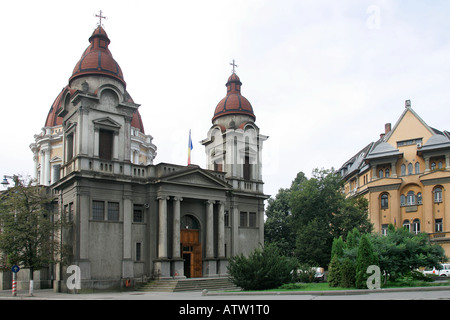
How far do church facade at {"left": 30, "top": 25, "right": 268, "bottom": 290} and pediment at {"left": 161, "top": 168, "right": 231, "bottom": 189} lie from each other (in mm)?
86

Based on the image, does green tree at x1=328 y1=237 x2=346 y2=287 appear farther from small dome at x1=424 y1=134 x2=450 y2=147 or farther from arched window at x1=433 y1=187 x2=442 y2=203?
small dome at x1=424 y1=134 x2=450 y2=147

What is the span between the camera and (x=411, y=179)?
62500mm

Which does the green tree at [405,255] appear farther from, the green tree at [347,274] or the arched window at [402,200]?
the arched window at [402,200]

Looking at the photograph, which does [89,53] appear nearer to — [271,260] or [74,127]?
[74,127]

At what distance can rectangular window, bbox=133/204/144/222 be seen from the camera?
127 ft

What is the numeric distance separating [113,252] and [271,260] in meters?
13.0

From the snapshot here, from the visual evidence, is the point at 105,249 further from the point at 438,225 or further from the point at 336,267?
the point at 438,225

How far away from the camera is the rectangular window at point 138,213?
38.6 metres

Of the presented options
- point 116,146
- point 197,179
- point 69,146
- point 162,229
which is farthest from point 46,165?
point 162,229

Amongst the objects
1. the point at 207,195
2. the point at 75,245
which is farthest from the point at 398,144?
the point at 75,245

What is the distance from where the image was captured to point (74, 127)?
37.7 m

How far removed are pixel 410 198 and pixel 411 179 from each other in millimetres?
2506

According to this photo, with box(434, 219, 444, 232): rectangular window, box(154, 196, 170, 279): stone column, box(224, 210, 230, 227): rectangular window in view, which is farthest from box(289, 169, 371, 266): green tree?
box(154, 196, 170, 279): stone column

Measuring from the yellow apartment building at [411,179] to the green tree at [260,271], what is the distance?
35737 mm
